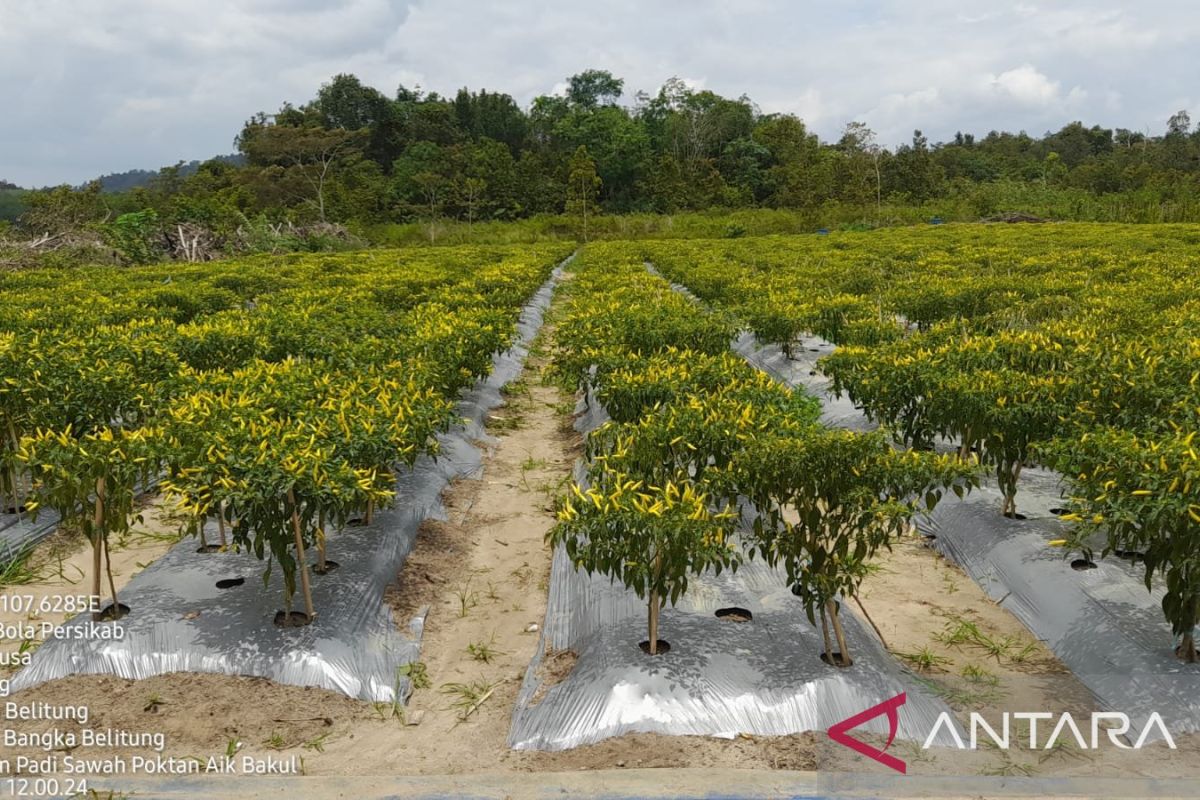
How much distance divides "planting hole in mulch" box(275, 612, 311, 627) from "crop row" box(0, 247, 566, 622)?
0.02 metres

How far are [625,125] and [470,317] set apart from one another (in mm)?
65329

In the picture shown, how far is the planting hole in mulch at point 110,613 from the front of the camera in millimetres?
5285

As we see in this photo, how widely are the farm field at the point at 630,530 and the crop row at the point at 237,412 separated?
4 cm

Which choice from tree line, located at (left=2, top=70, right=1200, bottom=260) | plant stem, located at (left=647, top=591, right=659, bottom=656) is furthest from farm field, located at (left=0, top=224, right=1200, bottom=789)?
tree line, located at (left=2, top=70, right=1200, bottom=260)

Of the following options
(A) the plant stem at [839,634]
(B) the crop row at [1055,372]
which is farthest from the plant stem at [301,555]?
(B) the crop row at [1055,372]

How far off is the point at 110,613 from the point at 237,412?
160 cm

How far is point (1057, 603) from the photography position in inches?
215

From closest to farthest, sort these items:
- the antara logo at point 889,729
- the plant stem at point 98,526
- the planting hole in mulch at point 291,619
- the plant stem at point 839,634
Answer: the antara logo at point 889,729 < the plant stem at point 839,634 < the plant stem at point 98,526 < the planting hole in mulch at point 291,619

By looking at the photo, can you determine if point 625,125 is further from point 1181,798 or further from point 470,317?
point 1181,798

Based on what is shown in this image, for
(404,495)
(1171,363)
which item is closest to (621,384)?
(404,495)

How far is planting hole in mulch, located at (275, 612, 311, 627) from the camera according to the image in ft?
16.9

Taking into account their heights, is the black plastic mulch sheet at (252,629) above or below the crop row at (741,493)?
below

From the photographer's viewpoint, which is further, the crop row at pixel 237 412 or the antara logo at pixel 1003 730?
the crop row at pixel 237 412

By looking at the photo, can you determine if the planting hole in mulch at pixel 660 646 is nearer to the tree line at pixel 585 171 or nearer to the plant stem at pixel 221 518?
the plant stem at pixel 221 518
